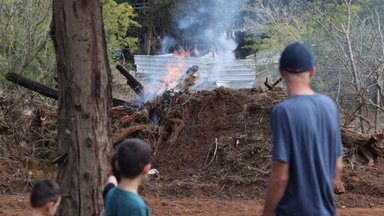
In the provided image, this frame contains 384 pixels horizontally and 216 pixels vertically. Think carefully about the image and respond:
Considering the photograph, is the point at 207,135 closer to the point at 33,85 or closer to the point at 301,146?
the point at 33,85

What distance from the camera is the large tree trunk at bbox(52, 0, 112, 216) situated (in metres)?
5.21

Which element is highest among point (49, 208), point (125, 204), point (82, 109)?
point (82, 109)

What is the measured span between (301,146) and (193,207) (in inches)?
243

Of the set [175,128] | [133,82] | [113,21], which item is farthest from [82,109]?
[113,21]

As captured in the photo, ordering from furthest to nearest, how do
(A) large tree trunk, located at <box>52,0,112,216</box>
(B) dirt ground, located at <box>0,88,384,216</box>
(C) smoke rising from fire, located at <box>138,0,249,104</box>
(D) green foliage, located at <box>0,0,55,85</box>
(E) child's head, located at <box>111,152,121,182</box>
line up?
(C) smoke rising from fire, located at <box>138,0,249,104</box>
(D) green foliage, located at <box>0,0,55,85</box>
(B) dirt ground, located at <box>0,88,384,216</box>
(A) large tree trunk, located at <box>52,0,112,216</box>
(E) child's head, located at <box>111,152,121,182</box>

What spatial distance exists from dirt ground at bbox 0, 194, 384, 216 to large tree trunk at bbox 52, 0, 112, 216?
393 cm

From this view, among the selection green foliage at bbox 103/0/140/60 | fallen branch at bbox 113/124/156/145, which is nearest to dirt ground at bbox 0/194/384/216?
fallen branch at bbox 113/124/156/145

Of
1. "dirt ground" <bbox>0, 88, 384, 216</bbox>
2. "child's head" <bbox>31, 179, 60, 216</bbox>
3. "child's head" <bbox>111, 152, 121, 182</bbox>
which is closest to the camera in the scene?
"child's head" <bbox>111, 152, 121, 182</bbox>

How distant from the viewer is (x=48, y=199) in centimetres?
430

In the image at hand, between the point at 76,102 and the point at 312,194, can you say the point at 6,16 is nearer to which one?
the point at 76,102

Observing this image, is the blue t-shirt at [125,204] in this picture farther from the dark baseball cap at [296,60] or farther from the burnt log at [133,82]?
the burnt log at [133,82]

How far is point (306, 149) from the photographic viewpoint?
3734 mm

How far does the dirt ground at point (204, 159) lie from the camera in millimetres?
10180

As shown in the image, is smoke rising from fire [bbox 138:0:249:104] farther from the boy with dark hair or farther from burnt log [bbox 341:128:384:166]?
the boy with dark hair
